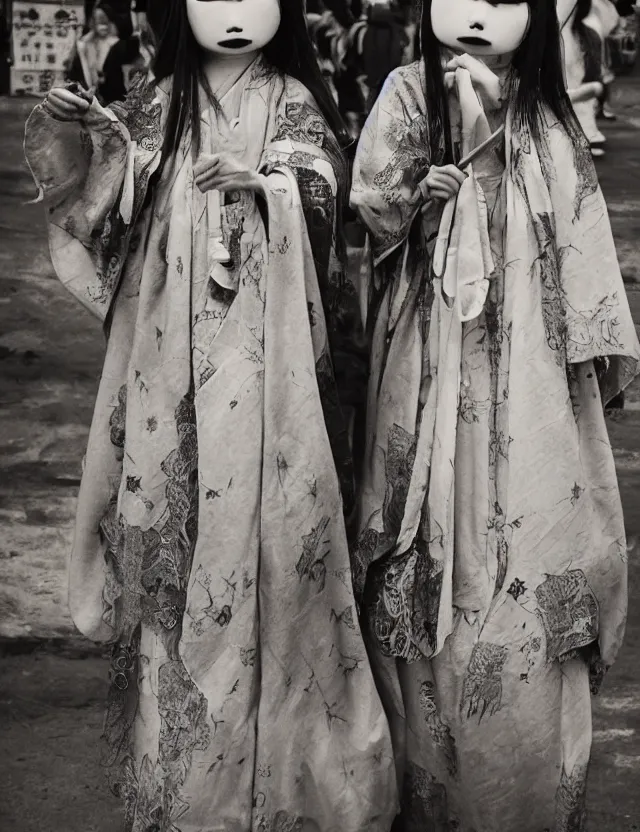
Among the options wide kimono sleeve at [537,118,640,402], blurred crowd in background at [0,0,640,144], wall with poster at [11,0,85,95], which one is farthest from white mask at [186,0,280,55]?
wall with poster at [11,0,85,95]

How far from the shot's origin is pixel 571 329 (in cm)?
285

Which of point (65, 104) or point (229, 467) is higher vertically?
point (65, 104)

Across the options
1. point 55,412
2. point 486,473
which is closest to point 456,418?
point 486,473

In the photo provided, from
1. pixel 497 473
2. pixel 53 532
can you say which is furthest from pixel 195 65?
pixel 53 532

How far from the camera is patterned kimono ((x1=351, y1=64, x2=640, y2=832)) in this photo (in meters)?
2.81

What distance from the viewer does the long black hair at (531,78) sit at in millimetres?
2809

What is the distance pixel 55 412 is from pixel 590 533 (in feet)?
9.44

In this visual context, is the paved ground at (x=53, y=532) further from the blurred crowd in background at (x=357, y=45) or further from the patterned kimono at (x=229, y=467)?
the patterned kimono at (x=229, y=467)

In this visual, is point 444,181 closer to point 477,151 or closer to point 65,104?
point 477,151

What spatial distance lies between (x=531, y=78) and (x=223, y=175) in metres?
0.56

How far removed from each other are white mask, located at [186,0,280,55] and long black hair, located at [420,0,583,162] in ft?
0.90

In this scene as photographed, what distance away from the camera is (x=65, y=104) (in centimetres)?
272

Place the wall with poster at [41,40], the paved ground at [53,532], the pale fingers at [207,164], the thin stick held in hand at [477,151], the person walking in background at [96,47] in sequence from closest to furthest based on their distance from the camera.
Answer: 1. the pale fingers at [207,164]
2. the thin stick held in hand at [477,151]
3. the paved ground at [53,532]
4. the person walking in background at [96,47]
5. the wall with poster at [41,40]

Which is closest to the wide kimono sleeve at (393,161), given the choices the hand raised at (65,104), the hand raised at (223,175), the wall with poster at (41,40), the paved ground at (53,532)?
the hand raised at (223,175)
